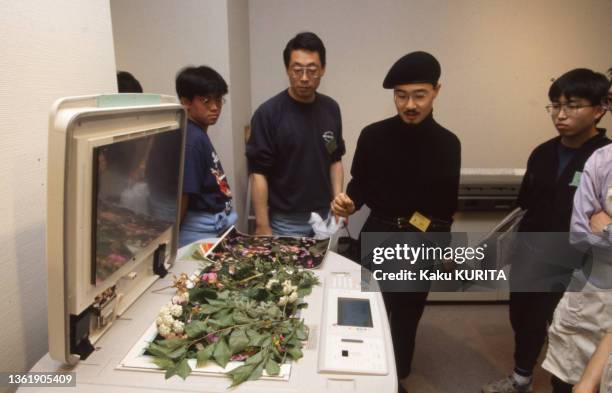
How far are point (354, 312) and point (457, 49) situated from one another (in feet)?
6.94

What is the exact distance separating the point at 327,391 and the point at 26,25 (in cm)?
97

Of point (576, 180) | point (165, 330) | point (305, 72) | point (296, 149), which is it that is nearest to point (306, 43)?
point (305, 72)

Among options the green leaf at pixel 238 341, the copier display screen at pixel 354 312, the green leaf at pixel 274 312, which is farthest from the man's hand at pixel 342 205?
the green leaf at pixel 238 341

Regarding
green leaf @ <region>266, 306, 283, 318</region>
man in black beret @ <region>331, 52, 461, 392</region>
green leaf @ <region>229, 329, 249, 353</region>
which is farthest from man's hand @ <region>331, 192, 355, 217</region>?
green leaf @ <region>229, 329, 249, 353</region>

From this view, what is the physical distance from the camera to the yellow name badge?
1.48m

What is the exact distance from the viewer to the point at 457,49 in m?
2.41

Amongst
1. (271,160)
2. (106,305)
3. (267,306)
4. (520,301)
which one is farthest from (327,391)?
(520,301)

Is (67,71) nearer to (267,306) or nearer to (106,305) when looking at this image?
(106,305)

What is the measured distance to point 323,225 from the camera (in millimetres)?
1667

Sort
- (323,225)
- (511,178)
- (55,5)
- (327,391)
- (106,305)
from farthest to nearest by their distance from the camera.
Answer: (511,178) → (323,225) → (55,5) → (106,305) → (327,391)

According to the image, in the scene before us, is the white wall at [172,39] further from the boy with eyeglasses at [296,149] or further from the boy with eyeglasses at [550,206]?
the boy with eyeglasses at [550,206]

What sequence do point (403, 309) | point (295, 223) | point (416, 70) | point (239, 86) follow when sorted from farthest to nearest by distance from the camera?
point (239, 86) < point (295, 223) < point (403, 309) < point (416, 70)

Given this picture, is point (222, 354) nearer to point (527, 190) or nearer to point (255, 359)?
point (255, 359)

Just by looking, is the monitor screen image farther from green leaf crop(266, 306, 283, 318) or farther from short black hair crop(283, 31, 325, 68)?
short black hair crop(283, 31, 325, 68)
